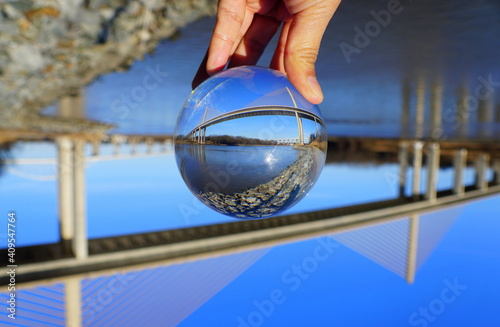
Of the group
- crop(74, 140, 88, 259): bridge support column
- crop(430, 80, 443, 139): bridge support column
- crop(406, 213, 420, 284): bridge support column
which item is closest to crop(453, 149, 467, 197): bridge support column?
crop(406, 213, 420, 284): bridge support column

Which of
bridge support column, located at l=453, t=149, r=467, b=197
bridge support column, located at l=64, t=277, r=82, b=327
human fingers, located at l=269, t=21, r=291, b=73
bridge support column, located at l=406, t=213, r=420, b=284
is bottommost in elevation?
bridge support column, located at l=406, t=213, r=420, b=284

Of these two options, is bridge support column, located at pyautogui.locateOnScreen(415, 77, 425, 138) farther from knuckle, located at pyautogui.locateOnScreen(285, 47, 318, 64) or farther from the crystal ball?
the crystal ball

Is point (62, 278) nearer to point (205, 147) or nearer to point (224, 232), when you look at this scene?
point (224, 232)

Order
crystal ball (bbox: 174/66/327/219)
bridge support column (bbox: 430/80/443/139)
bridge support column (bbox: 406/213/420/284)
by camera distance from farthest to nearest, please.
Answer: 1. bridge support column (bbox: 406/213/420/284)
2. bridge support column (bbox: 430/80/443/139)
3. crystal ball (bbox: 174/66/327/219)

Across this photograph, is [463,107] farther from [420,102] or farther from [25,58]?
[25,58]

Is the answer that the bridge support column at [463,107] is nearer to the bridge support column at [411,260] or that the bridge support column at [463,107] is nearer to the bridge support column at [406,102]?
the bridge support column at [406,102]

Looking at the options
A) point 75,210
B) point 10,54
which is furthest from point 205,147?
point 75,210

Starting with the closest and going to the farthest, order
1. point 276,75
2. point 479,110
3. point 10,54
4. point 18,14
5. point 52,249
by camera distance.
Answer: point 276,75, point 18,14, point 10,54, point 52,249, point 479,110
